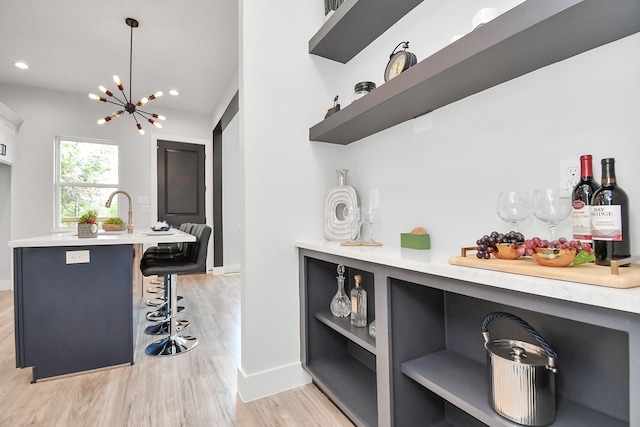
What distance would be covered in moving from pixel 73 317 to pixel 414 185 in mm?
2284

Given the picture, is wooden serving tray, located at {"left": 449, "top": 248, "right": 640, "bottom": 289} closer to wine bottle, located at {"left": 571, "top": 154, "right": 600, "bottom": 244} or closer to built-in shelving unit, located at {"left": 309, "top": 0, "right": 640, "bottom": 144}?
wine bottle, located at {"left": 571, "top": 154, "right": 600, "bottom": 244}

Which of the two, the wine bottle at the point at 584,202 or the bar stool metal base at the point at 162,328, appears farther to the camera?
the bar stool metal base at the point at 162,328

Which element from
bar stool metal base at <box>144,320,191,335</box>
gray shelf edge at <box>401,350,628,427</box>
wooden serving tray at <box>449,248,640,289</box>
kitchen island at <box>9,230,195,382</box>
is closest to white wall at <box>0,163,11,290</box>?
bar stool metal base at <box>144,320,191,335</box>

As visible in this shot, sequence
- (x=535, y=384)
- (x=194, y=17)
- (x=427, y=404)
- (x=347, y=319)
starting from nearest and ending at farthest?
(x=535, y=384)
(x=427, y=404)
(x=347, y=319)
(x=194, y=17)

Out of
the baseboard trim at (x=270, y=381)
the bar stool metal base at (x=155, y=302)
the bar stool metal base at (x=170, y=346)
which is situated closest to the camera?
the baseboard trim at (x=270, y=381)

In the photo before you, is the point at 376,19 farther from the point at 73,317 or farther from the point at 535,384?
the point at 73,317

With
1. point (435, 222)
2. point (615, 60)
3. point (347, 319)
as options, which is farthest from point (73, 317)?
point (615, 60)

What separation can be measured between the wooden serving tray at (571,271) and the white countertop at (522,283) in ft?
0.04

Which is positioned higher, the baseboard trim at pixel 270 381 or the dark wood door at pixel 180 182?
the dark wood door at pixel 180 182

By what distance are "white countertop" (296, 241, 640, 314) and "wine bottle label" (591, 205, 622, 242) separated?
204mm

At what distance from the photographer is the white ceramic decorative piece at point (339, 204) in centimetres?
179

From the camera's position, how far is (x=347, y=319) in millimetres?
1723

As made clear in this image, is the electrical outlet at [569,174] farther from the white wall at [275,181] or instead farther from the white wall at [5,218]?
the white wall at [5,218]

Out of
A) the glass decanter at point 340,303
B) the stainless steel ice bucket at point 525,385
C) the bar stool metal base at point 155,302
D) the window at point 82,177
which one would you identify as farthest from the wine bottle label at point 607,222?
the window at point 82,177
